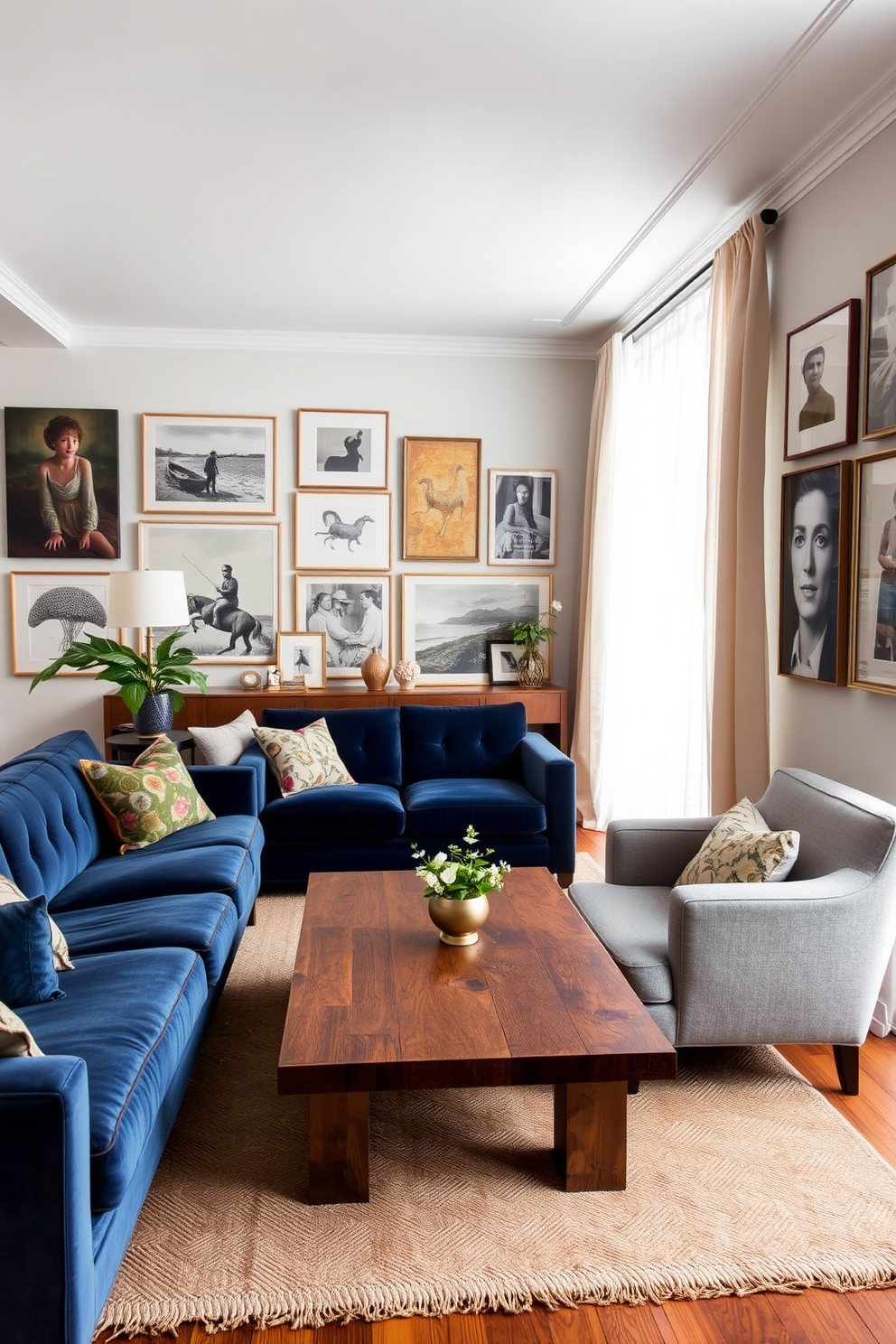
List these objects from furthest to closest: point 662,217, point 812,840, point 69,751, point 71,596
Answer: point 71,596 < point 662,217 < point 69,751 < point 812,840

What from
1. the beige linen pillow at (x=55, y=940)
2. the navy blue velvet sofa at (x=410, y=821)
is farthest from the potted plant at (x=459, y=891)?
the navy blue velvet sofa at (x=410, y=821)

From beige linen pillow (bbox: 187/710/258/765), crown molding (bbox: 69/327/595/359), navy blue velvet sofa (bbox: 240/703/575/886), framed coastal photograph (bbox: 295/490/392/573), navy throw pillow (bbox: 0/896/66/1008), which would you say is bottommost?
navy blue velvet sofa (bbox: 240/703/575/886)

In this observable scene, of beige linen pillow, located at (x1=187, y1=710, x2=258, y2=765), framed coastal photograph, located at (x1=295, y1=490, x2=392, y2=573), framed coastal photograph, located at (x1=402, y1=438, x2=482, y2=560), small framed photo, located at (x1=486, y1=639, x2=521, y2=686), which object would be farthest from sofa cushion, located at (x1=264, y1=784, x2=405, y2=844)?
framed coastal photograph, located at (x1=402, y1=438, x2=482, y2=560)

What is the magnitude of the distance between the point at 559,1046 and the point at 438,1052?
0.26 meters

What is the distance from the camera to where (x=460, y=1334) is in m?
1.79

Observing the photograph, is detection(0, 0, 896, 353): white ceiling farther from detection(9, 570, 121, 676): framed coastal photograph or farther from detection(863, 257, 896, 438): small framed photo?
detection(9, 570, 121, 676): framed coastal photograph

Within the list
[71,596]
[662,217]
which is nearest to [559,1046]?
[662,217]

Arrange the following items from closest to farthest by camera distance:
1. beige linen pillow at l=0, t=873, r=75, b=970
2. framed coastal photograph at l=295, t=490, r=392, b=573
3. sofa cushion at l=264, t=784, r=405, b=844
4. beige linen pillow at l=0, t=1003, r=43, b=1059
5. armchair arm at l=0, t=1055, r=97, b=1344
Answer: armchair arm at l=0, t=1055, r=97, b=1344 < beige linen pillow at l=0, t=1003, r=43, b=1059 < beige linen pillow at l=0, t=873, r=75, b=970 < sofa cushion at l=264, t=784, r=405, b=844 < framed coastal photograph at l=295, t=490, r=392, b=573

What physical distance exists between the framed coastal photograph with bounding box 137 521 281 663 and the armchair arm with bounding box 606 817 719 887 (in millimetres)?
3103

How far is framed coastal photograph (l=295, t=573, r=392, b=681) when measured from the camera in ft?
19.1

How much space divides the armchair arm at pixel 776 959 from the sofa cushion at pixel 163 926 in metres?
1.28

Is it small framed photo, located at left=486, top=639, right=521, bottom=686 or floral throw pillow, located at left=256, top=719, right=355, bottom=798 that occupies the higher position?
small framed photo, located at left=486, top=639, right=521, bottom=686

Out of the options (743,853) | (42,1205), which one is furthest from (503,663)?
(42,1205)

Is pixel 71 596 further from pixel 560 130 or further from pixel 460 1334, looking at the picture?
pixel 460 1334
